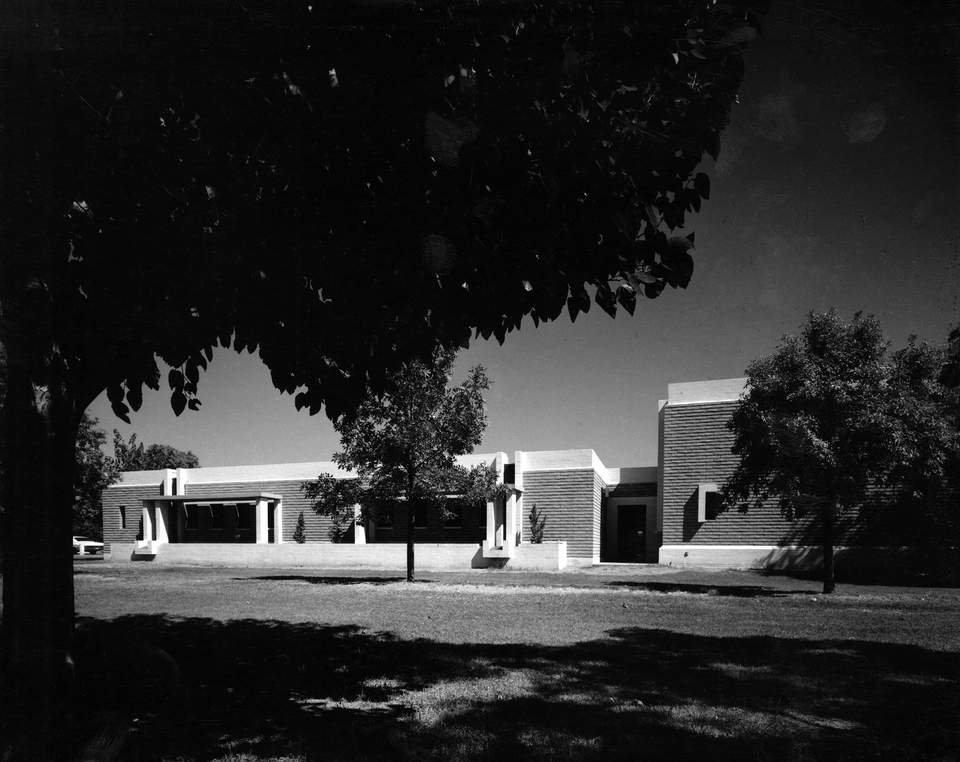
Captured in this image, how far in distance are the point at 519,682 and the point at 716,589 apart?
1208 centimetres

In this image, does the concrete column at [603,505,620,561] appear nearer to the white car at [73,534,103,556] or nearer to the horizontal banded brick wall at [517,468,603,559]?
the horizontal banded brick wall at [517,468,603,559]

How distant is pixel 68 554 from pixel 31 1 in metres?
3.78

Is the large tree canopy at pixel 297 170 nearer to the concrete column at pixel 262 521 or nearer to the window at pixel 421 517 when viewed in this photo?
the window at pixel 421 517

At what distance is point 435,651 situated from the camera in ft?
24.8

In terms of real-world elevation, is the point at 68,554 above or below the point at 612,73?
below

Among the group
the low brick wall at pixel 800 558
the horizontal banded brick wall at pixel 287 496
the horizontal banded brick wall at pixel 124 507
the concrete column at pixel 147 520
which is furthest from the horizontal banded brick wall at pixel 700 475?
the horizontal banded brick wall at pixel 124 507

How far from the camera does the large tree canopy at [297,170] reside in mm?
4316

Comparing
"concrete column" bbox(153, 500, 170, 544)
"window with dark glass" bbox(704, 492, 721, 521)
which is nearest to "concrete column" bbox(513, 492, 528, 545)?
"window with dark glass" bbox(704, 492, 721, 521)

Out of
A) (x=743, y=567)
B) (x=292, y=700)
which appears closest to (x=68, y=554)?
(x=292, y=700)

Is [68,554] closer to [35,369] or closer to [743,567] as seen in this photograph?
[35,369]

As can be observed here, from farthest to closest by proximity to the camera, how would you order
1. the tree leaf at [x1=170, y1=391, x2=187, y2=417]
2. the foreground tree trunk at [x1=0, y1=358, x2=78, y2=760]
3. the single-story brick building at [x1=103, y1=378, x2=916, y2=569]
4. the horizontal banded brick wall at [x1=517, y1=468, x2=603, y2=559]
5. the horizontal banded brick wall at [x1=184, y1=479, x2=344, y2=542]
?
the horizontal banded brick wall at [x1=184, y1=479, x2=344, y2=542], the horizontal banded brick wall at [x1=517, y1=468, x2=603, y2=559], the single-story brick building at [x1=103, y1=378, x2=916, y2=569], the tree leaf at [x1=170, y1=391, x2=187, y2=417], the foreground tree trunk at [x1=0, y1=358, x2=78, y2=760]

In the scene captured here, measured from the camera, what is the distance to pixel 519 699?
17.6 feet

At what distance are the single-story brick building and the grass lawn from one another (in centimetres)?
1163

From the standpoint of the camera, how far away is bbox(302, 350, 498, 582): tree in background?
18.0 metres
